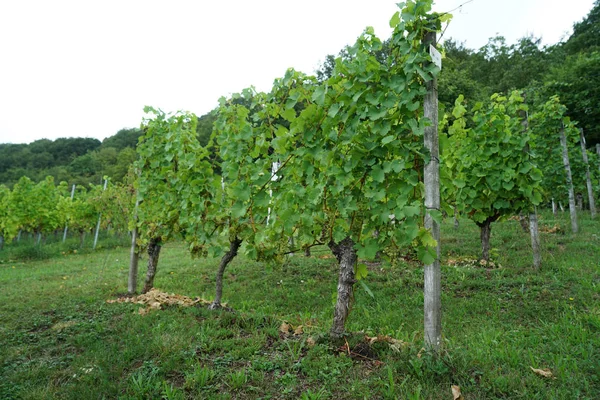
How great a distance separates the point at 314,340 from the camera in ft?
11.1

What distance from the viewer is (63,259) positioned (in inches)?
540

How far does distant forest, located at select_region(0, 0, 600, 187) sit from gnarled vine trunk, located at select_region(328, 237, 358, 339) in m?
6.73

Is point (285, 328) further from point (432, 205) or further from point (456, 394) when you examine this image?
point (432, 205)

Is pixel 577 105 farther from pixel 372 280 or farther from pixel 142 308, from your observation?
pixel 142 308

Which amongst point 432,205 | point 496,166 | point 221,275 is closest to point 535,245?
point 496,166

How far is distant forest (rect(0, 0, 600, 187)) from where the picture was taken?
11.8 m

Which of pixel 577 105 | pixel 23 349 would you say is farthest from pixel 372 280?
pixel 577 105

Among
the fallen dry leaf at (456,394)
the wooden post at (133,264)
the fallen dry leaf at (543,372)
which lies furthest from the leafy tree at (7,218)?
the fallen dry leaf at (543,372)

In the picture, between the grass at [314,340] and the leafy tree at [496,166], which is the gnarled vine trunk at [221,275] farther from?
the leafy tree at [496,166]

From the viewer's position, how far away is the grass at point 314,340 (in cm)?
269

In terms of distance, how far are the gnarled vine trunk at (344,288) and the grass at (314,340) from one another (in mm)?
158

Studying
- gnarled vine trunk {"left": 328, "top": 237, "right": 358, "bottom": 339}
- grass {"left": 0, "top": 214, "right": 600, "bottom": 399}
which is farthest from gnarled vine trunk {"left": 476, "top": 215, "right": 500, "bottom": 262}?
gnarled vine trunk {"left": 328, "top": 237, "right": 358, "bottom": 339}

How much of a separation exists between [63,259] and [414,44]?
14967 mm

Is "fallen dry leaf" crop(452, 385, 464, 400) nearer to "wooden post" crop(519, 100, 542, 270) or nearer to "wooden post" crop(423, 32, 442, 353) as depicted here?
"wooden post" crop(423, 32, 442, 353)
